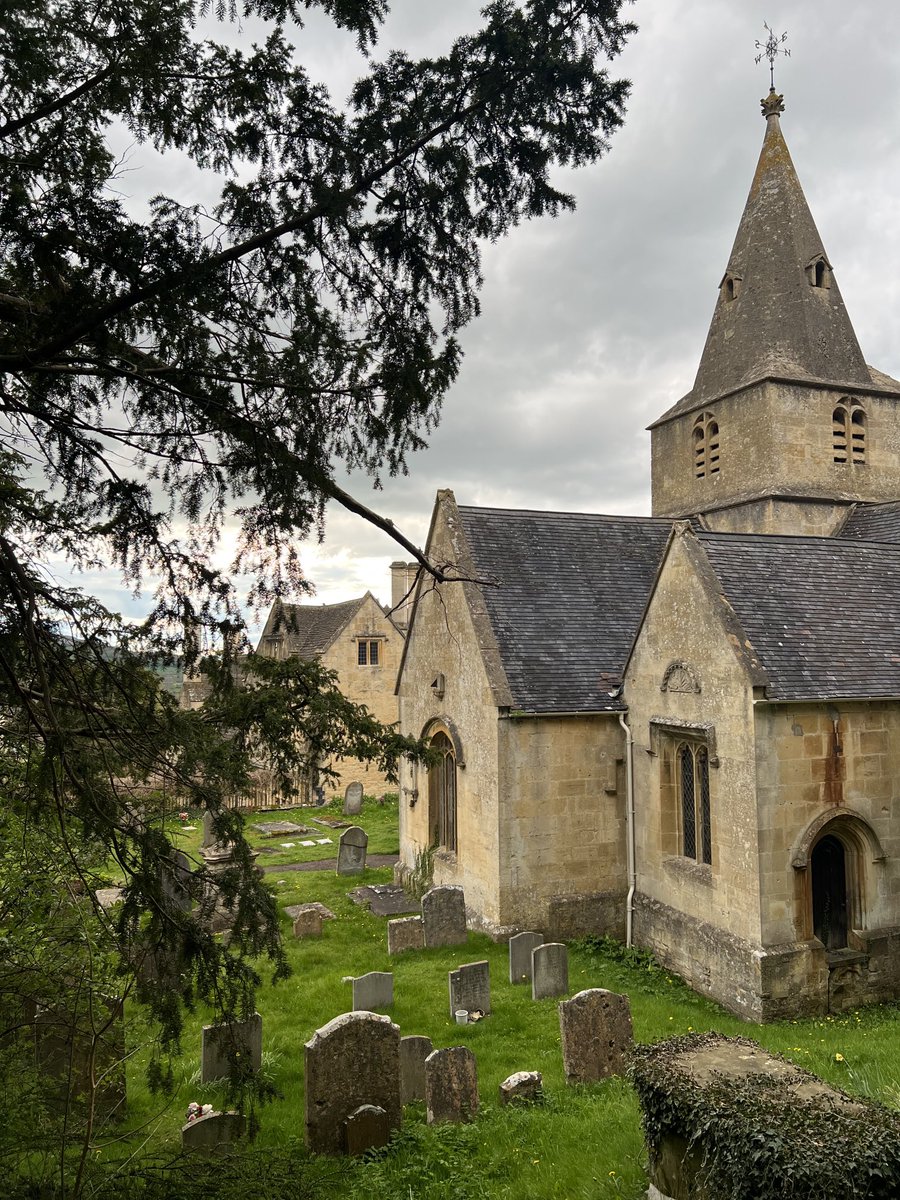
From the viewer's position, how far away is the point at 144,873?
4.61 meters

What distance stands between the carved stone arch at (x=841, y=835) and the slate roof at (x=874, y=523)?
891 cm

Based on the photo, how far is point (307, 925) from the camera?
45.2 ft

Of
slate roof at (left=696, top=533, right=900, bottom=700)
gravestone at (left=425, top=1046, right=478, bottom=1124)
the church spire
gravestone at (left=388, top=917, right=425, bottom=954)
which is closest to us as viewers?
gravestone at (left=425, top=1046, right=478, bottom=1124)

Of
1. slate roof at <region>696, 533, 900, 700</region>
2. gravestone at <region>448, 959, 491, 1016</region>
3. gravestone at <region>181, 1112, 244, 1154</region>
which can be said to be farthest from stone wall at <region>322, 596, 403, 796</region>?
gravestone at <region>181, 1112, 244, 1154</region>

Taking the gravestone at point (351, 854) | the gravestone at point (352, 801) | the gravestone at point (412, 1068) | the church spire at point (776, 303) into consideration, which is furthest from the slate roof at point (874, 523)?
the gravestone at point (352, 801)

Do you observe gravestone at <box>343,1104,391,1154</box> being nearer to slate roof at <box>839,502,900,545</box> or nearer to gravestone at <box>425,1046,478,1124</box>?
gravestone at <box>425,1046,478,1124</box>

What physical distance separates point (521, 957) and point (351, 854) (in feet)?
24.9

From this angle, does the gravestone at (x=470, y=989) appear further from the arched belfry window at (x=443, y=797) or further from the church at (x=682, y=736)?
the arched belfry window at (x=443, y=797)

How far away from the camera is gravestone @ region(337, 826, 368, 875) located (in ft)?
60.0

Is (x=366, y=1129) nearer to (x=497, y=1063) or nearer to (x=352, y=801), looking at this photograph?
(x=497, y=1063)

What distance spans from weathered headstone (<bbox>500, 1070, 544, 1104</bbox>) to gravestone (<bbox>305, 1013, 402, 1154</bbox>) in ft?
3.48

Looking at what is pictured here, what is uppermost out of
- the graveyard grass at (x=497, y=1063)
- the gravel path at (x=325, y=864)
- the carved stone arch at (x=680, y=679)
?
the carved stone arch at (x=680, y=679)

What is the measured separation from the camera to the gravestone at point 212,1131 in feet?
21.5

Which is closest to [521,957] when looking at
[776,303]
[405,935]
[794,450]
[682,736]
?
[405,935]
